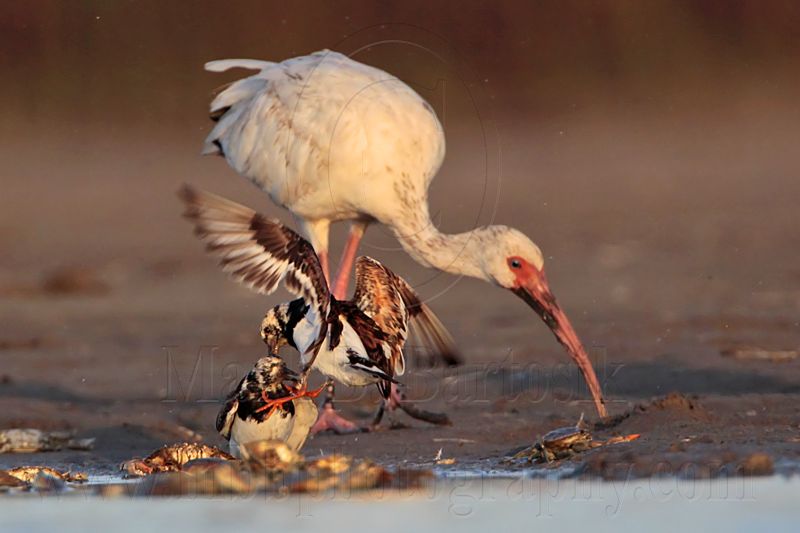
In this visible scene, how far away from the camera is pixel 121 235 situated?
17.1 m

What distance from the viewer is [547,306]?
8906 mm

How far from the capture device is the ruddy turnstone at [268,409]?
283 inches

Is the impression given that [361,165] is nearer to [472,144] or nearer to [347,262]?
[347,262]

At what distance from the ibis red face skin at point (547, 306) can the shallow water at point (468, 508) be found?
6.61 ft

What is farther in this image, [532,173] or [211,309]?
[532,173]

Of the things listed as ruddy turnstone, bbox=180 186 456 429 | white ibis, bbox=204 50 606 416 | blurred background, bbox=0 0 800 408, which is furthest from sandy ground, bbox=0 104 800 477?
white ibis, bbox=204 50 606 416

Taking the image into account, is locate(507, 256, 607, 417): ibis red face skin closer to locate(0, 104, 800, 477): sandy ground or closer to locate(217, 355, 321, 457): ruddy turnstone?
locate(0, 104, 800, 477): sandy ground

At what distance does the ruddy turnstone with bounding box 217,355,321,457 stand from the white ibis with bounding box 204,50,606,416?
A: 1.86m

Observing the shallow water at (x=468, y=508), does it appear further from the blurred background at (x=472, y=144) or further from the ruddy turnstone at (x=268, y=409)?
the blurred background at (x=472, y=144)

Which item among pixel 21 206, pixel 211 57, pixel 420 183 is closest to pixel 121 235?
pixel 21 206

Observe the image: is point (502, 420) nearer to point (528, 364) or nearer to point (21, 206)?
point (528, 364)

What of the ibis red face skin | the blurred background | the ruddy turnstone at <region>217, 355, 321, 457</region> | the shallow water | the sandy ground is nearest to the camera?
the shallow water

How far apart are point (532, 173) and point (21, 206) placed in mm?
5524

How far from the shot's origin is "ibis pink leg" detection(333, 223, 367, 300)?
9.40 meters
